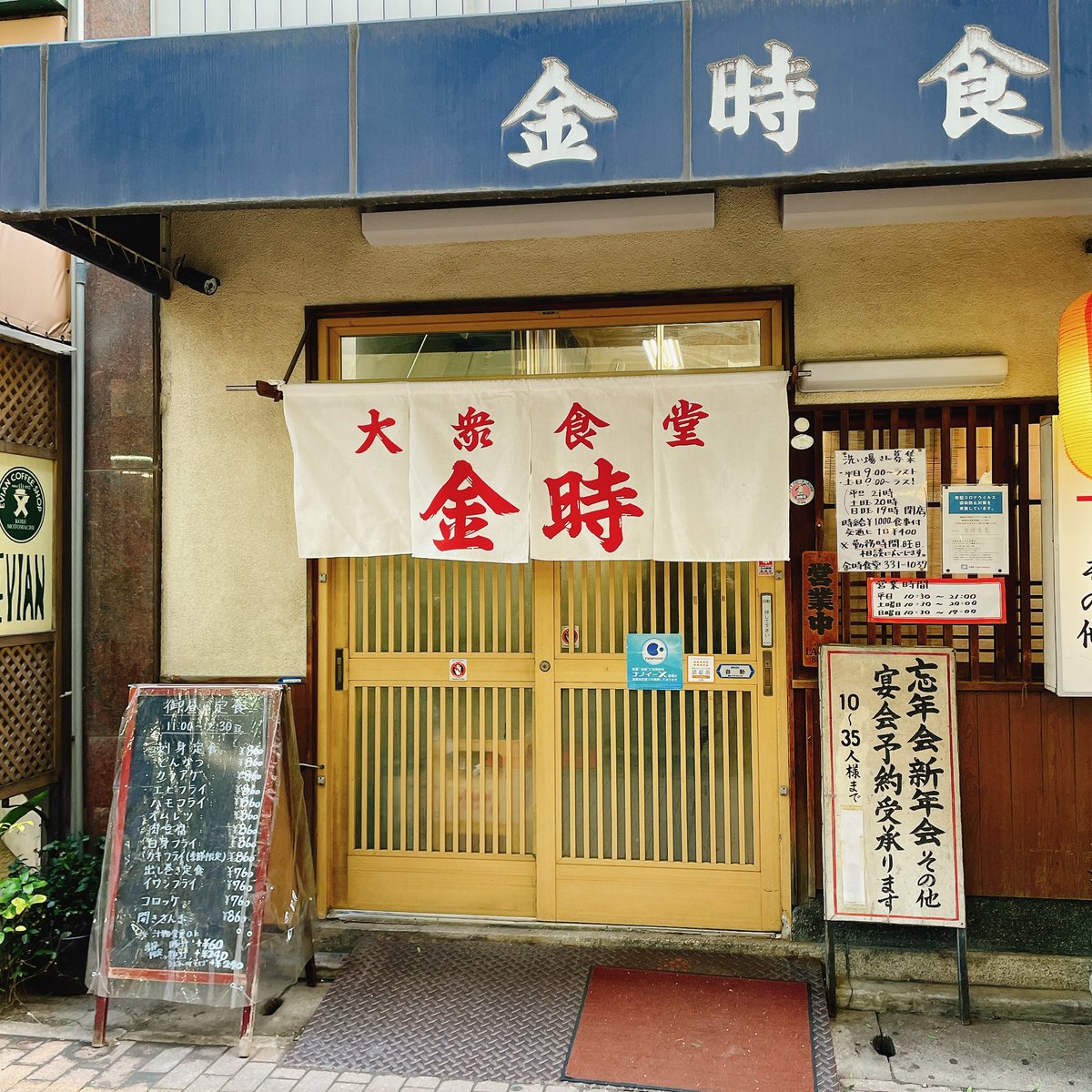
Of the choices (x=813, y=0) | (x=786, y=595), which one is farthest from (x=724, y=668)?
(x=813, y=0)

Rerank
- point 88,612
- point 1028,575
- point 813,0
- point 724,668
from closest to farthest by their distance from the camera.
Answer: point 813,0 → point 1028,575 → point 724,668 → point 88,612

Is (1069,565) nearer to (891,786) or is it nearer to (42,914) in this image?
(891,786)

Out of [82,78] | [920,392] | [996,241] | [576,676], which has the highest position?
[82,78]

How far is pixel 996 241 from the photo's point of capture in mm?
5000

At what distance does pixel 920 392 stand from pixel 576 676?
8.81ft

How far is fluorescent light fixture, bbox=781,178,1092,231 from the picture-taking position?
4.54m

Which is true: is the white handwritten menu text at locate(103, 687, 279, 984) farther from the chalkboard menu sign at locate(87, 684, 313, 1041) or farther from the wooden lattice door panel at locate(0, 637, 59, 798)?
the wooden lattice door panel at locate(0, 637, 59, 798)

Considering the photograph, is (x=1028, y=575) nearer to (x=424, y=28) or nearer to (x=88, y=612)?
(x=424, y=28)

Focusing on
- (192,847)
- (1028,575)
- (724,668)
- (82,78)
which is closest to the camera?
(82,78)

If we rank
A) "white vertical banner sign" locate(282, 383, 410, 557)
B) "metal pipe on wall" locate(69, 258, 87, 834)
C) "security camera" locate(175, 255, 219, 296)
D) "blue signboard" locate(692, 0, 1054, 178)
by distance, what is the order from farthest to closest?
"metal pipe on wall" locate(69, 258, 87, 834) → "security camera" locate(175, 255, 219, 296) → "white vertical banner sign" locate(282, 383, 410, 557) → "blue signboard" locate(692, 0, 1054, 178)

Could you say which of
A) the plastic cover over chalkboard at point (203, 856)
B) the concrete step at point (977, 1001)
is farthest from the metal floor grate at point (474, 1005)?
the plastic cover over chalkboard at point (203, 856)

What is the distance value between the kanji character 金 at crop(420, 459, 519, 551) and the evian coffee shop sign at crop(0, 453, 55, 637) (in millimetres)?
2574

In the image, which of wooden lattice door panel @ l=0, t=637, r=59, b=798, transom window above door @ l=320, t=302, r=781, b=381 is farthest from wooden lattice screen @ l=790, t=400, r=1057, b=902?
wooden lattice door panel @ l=0, t=637, r=59, b=798

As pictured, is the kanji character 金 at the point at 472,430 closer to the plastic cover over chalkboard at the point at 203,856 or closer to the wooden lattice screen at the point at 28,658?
the plastic cover over chalkboard at the point at 203,856
